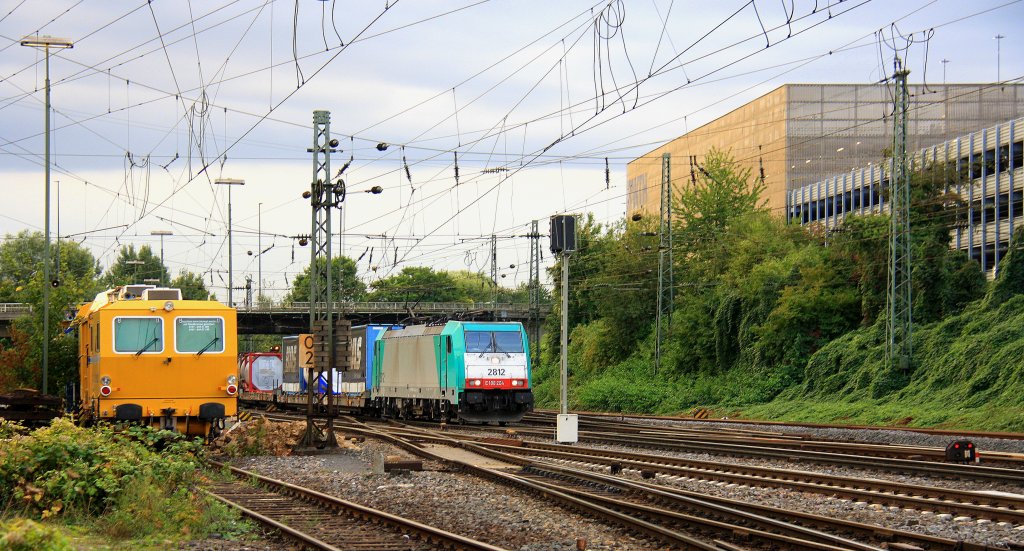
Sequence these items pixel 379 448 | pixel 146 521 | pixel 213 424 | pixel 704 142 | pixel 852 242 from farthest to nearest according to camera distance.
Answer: pixel 704 142 → pixel 852 242 → pixel 379 448 → pixel 213 424 → pixel 146 521

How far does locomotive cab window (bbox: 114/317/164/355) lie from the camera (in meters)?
21.1

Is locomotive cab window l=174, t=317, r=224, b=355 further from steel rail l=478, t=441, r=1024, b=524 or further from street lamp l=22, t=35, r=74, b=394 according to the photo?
street lamp l=22, t=35, r=74, b=394

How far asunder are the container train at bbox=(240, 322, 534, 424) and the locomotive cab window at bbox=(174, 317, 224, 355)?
8918 mm

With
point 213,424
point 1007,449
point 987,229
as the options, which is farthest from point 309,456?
point 987,229

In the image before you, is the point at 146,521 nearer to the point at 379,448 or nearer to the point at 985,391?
the point at 379,448

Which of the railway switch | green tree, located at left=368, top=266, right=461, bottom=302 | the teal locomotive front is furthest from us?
green tree, located at left=368, top=266, right=461, bottom=302

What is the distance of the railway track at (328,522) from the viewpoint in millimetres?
11156

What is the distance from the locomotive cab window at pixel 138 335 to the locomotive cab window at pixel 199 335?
334mm

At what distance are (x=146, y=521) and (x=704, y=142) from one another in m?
96.0

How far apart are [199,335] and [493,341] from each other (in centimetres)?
1461

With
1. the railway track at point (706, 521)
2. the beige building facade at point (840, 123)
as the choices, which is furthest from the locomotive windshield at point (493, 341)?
the beige building facade at point (840, 123)

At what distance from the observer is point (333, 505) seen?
14312 millimetres

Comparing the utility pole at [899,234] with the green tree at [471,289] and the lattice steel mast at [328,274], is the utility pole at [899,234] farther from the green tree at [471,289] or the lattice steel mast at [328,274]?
the green tree at [471,289]

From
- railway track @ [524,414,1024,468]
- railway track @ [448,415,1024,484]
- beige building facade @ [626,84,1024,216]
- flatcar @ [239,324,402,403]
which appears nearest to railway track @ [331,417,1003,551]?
railway track @ [448,415,1024,484]
